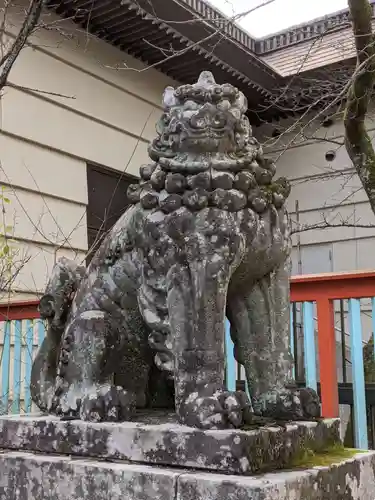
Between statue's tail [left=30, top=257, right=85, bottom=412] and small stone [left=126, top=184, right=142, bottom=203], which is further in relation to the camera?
statue's tail [left=30, top=257, right=85, bottom=412]

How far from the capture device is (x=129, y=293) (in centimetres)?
166

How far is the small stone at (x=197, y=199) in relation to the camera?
58.4 inches

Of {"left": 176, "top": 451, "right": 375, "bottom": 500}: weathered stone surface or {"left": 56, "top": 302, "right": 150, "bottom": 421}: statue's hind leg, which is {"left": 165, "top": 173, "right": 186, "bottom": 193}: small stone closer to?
{"left": 56, "top": 302, "right": 150, "bottom": 421}: statue's hind leg

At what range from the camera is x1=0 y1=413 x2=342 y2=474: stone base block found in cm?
125

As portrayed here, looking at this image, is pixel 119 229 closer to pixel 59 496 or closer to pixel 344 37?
pixel 59 496

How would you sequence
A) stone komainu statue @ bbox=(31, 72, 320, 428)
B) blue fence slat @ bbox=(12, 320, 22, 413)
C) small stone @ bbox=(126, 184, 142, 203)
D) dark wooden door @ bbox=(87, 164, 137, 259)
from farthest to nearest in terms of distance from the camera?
1. dark wooden door @ bbox=(87, 164, 137, 259)
2. blue fence slat @ bbox=(12, 320, 22, 413)
3. small stone @ bbox=(126, 184, 142, 203)
4. stone komainu statue @ bbox=(31, 72, 320, 428)

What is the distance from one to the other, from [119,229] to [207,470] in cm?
71

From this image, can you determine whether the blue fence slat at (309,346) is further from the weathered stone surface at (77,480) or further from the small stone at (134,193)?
the weathered stone surface at (77,480)

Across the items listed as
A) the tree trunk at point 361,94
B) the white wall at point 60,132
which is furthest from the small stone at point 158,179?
the white wall at point 60,132

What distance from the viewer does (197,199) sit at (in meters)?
1.49

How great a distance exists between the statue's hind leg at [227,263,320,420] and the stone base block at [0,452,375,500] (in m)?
0.20

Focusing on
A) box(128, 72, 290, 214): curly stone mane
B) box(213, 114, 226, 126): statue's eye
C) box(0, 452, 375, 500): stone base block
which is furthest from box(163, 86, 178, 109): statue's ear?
box(0, 452, 375, 500): stone base block

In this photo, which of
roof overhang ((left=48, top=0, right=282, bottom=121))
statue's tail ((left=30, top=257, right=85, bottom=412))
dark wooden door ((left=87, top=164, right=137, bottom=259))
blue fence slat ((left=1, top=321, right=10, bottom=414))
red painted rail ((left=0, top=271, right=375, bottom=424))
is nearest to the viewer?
statue's tail ((left=30, top=257, right=85, bottom=412))

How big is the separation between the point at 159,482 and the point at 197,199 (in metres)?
0.66
